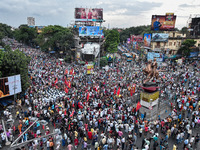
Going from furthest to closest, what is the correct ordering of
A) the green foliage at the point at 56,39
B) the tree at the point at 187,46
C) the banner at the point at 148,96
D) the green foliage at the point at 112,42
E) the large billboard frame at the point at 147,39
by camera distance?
the green foliage at the point at 112,42 → the large billboard frame at the point at 147,39 → the green foliage at the point at 56,39 → the tree at the point at 187,46 → the banner at the point at 148,96

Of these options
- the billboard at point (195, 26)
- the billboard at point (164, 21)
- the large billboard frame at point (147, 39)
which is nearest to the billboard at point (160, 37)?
the large billboard frame at point (147, 39)

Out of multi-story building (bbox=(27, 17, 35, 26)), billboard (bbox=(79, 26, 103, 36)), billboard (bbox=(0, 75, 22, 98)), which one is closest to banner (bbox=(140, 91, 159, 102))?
billboard (bbox=(0, 75, 22, 98))

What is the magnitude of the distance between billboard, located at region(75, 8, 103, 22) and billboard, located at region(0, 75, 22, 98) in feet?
124

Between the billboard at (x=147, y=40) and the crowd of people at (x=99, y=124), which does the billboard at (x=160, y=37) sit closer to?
the billboard at (x=147, y=40)

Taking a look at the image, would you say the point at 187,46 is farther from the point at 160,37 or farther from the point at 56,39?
the point at 56,39

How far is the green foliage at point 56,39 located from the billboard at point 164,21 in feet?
80.8

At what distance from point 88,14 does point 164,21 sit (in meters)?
23.5

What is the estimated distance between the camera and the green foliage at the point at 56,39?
41500 millimetres

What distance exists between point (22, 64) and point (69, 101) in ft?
23.4

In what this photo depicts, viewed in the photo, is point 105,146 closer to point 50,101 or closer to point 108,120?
point 108,120

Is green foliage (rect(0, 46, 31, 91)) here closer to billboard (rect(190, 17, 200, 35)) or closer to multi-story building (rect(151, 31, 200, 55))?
multi-story building (rect(151, 31, 200, 55))

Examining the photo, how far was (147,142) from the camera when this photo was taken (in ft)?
34.8

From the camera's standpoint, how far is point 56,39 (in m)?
42.9

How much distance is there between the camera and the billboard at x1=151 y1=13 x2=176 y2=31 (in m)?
43.0
